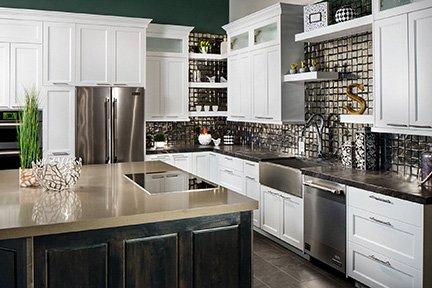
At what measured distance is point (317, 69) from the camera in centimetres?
523

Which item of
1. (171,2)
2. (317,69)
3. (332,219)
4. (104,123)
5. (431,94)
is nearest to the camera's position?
(431,94)

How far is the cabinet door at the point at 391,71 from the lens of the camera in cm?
360

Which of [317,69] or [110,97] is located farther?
[110,97]

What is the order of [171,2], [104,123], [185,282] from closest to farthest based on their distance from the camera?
1. [185,282]
2. [104,123]
3. [171,2]

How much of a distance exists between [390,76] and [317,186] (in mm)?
1173

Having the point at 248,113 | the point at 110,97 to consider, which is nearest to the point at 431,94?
the point at 248,113

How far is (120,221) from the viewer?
2303 mm

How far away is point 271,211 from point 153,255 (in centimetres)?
281

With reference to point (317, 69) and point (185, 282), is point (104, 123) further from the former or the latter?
point (185, 282)

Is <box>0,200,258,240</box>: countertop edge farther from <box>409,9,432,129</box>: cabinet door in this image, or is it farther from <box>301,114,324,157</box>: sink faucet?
<box>301,114,324,157</box>: sink faucet

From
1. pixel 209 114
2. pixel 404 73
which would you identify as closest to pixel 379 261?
pixel 404 73

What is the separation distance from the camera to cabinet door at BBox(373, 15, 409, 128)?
3598mm

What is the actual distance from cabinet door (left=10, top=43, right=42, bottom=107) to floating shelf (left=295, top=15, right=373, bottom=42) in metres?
3.24

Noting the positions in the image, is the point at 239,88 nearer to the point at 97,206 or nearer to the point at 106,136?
the point at 106,136
